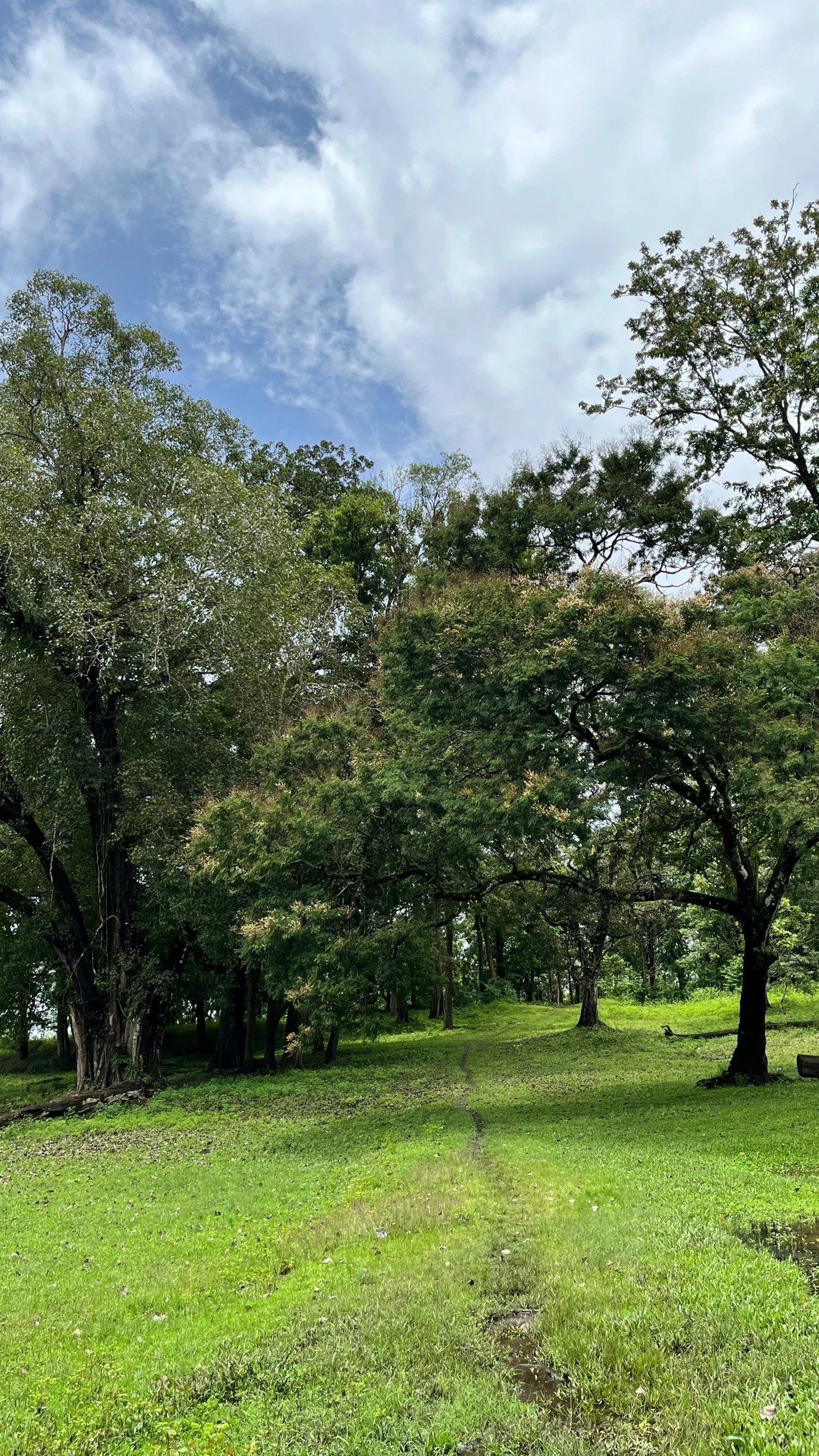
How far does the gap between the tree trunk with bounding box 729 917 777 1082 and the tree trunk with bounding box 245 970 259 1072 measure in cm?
1782

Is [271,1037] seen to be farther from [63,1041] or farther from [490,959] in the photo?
[490,959]

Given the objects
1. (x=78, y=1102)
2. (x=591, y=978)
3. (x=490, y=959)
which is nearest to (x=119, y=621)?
(x=78, y=1102)

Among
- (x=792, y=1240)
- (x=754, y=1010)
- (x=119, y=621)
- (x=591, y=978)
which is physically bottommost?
(x=591, y=978)

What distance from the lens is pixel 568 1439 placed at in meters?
4.10

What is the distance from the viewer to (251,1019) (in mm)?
32500

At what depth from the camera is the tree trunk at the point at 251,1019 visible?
30.8 meters

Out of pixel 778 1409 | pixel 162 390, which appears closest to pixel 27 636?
pixel 162 390

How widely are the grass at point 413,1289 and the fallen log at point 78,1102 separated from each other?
5.32 m

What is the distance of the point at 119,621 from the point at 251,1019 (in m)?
19.4

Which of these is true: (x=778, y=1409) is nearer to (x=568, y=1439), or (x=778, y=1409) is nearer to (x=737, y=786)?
(x=568, y=1439)

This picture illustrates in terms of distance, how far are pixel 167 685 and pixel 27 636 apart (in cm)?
476

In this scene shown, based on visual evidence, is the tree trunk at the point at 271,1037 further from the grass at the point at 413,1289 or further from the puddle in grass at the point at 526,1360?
the puddle in grass at the point at 526,1360

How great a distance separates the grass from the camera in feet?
14.4

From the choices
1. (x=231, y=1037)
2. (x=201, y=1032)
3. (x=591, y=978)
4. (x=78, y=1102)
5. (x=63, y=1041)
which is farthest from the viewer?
(x=201, y=1032)
